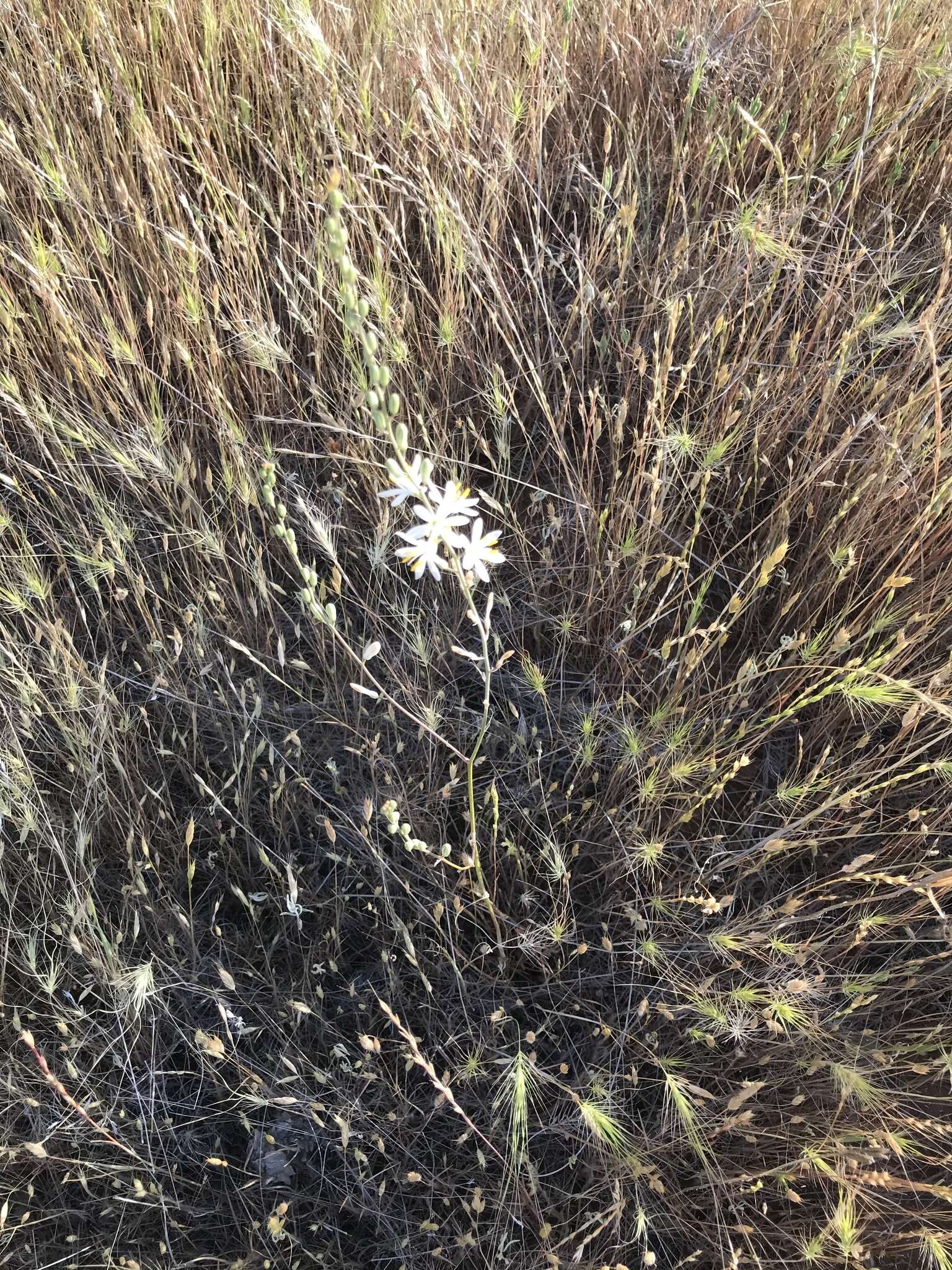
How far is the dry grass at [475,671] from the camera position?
1.15 metres

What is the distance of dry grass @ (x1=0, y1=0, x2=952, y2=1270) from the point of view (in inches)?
45.2

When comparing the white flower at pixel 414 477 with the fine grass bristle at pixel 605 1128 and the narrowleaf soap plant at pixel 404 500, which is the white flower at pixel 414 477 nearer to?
the narrowleaf soap plant at pixel 404 500

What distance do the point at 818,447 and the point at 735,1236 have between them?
3.92 feet

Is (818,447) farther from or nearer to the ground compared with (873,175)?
nearer to the ground

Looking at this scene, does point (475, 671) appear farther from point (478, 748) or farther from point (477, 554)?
point (477, 554)

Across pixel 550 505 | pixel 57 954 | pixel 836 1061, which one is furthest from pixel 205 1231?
pixel 550 505

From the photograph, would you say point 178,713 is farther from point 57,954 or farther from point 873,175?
point 873,175

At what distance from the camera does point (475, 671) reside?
1483 mm

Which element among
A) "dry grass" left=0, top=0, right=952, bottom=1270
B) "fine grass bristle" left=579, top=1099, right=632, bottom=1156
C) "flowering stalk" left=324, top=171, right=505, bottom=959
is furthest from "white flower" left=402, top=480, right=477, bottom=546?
"fine grass bristle" left=579, top=1099, right=632, bottom=1156

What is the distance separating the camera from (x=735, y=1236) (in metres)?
1.12

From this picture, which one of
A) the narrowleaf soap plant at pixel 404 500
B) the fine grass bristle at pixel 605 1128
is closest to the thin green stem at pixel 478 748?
the narrowleaf soap plant at pixel 404 500

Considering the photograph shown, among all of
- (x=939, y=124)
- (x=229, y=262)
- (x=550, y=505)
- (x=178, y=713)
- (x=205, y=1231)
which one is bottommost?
(x=205, y=1231)

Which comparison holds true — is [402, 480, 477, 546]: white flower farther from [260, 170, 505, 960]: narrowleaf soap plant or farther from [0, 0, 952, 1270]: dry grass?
[0, 0, 952, 1270]: dry grass

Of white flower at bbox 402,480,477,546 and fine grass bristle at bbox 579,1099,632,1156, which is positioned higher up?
white flower at bbox 402,480,477,546
